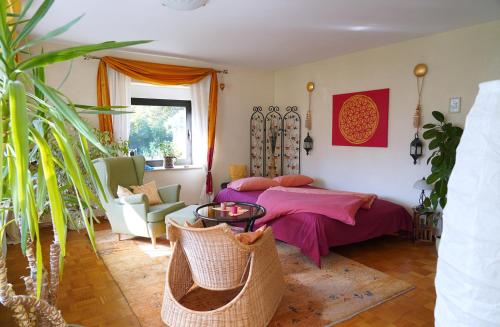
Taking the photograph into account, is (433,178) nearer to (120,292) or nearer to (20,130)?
(120,292)

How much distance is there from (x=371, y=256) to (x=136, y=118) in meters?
3.62

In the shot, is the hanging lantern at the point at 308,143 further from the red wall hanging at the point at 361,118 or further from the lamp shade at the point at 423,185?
the lamp shade at the point at 423,185

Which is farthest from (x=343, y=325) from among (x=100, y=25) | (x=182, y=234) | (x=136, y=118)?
(x=136, y=118)

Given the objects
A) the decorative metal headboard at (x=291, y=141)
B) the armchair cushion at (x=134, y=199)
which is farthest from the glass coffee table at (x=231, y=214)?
the decorative metal headboard at (x=291, y=141)

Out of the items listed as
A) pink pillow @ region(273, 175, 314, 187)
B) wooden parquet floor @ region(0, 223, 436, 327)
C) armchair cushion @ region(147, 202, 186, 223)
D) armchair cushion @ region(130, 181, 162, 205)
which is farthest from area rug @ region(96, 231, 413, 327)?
pink pillow @ region(273, 175, 314, 187)

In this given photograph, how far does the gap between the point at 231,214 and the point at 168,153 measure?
2392 millimetres

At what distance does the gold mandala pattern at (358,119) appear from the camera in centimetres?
434

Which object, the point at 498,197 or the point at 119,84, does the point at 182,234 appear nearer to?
the point at 498,197

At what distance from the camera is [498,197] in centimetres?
50

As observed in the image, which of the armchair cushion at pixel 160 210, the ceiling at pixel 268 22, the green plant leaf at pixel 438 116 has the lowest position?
the armchair cushion at pixel 160 210

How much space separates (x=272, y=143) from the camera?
18.6ft

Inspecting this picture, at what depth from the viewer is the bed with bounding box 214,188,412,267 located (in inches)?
119

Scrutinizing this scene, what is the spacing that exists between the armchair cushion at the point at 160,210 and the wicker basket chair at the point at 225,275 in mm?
1313

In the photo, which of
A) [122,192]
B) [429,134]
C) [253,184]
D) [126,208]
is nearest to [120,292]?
[126,208]
